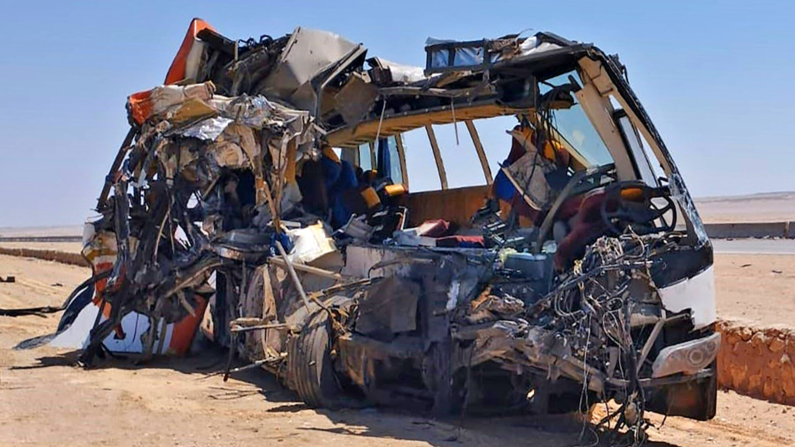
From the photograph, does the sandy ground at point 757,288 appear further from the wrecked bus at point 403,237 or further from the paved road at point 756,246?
the wrecked bus at point 403,237

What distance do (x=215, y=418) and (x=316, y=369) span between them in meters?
0.96

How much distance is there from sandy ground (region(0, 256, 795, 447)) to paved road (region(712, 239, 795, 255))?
1822cm

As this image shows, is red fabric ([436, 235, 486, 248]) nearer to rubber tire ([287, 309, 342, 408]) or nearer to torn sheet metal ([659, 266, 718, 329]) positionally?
rubber tire ([287, 309, 342, 408])

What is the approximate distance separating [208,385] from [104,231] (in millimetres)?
3036

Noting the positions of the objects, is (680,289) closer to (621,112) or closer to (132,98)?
(621,112)

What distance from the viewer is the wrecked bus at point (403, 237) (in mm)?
7156

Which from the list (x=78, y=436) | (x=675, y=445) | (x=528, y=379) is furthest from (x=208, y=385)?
(x=675, y=445)

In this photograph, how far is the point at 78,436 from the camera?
23.8 ft

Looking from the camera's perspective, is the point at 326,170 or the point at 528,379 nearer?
the point at 528,379

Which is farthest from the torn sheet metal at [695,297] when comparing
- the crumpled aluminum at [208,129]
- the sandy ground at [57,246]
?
the sandy ground at [57,246]

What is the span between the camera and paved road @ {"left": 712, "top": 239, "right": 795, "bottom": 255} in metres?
28.9

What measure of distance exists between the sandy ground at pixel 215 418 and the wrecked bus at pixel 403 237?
0.28m

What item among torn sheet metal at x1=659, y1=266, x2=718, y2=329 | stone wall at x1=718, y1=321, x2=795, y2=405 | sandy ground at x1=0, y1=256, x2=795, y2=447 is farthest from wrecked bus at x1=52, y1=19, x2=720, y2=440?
stone wall at x1=718, y1=321, x2=795, y2=405

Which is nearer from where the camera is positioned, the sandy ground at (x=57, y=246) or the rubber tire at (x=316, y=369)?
the rubber tire at (x=316, y=369)
